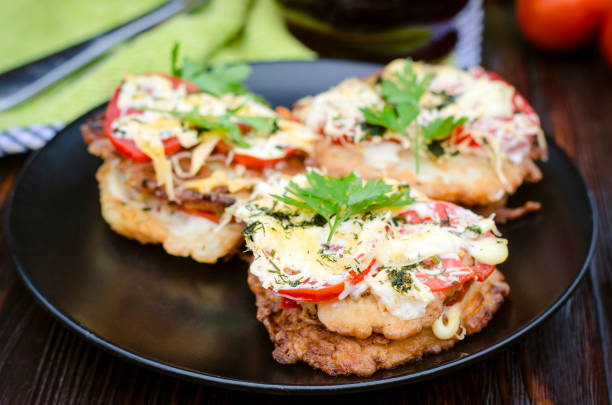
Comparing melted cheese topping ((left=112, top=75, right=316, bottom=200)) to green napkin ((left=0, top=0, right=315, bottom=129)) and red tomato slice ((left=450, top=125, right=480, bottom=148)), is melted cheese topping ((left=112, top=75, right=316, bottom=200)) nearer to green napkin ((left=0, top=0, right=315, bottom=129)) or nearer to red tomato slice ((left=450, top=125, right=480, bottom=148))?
red tomato slice ((left=450, top=125, right=480, bottom=148))

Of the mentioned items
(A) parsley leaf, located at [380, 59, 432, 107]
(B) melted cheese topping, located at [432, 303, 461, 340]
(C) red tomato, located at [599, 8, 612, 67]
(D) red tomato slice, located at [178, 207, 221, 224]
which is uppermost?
(A) parsley leaf, located at [380, 59, 432, 107]

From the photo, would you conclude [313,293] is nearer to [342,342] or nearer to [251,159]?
[342,342]

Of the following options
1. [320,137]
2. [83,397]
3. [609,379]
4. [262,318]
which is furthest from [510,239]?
[83,397]

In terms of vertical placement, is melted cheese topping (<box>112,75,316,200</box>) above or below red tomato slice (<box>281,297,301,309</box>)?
above

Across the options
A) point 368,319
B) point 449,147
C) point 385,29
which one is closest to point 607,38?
point 385,29

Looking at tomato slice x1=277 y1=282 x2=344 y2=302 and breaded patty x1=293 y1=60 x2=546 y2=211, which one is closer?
tomato slice x1=277 y1=282 x2=344 y2=302

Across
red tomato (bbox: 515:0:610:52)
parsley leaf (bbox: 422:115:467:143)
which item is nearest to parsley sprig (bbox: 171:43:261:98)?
parsley leaf (bbox: 422:115:467:143)
